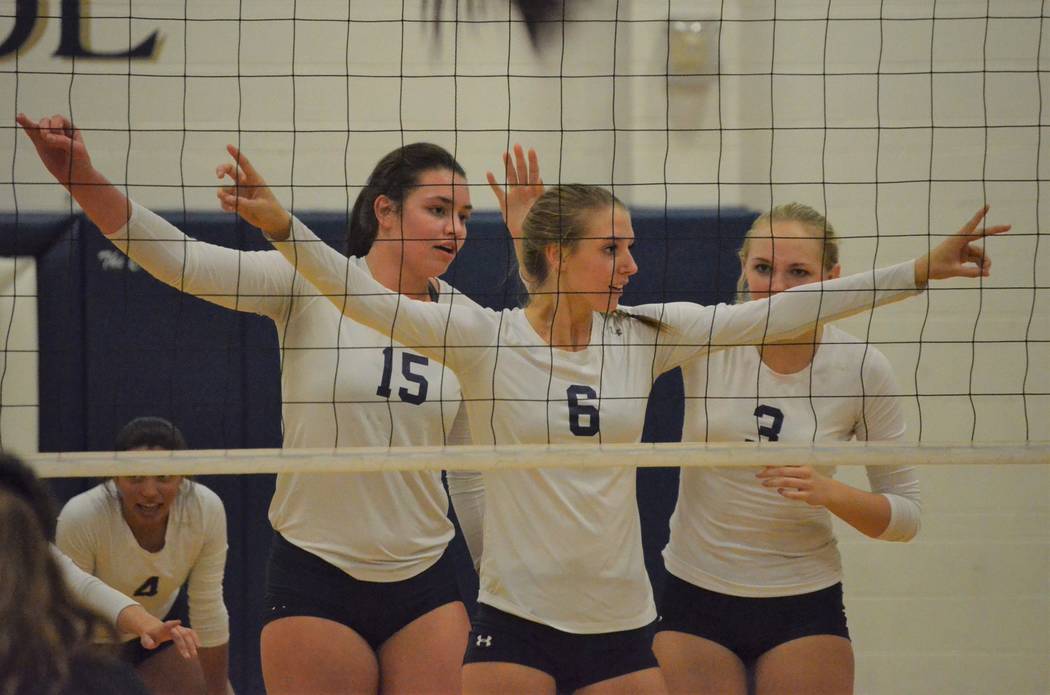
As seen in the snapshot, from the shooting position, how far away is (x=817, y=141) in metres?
5.04

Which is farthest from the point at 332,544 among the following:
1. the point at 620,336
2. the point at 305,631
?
the point at 620,336

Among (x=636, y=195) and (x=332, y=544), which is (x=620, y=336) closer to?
(x=332, y=544)

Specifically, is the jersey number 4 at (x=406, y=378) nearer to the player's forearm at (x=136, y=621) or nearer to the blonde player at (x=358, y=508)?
the blonde player at (x=358, y=508)

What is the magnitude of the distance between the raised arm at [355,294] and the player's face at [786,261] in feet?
2.48

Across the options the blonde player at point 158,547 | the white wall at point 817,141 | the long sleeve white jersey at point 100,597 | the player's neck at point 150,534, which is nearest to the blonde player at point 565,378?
the long sleeve white jersey at point 100,597

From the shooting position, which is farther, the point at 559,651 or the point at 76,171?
the point at 559,651

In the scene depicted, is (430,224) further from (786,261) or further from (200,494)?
(200,494)

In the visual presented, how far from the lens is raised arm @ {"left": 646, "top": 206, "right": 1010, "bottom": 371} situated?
3072mm

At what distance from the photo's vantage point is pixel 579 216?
3.10 m

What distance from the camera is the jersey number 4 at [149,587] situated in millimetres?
4219

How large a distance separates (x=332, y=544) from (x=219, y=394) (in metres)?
1.95

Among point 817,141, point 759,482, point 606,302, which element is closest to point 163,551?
point 606,302

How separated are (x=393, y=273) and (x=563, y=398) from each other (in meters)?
0.60

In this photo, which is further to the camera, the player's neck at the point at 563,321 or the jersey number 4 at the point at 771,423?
the jersey number 4 at the point at 771,423
